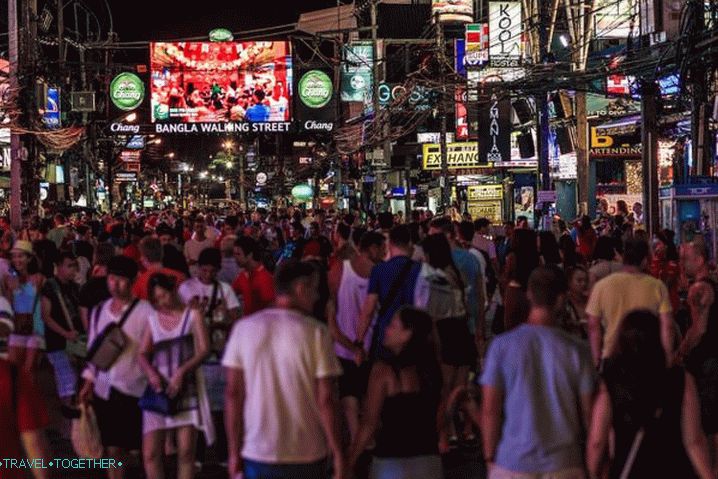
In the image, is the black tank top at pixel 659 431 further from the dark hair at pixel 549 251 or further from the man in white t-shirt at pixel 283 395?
the dark hair at pixel 549 251

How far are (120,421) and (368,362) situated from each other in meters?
2.21

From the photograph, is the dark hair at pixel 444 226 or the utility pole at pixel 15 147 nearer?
the dark hair at pixel 444 226

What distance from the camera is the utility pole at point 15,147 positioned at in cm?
2372

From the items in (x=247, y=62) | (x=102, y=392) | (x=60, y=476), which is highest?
(x=247, y=62)

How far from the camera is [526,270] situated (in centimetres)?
954

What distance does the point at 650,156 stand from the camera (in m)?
17.4

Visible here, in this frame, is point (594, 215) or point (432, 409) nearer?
point (432, 409)

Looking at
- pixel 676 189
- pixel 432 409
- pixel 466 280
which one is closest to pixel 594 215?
pixel 676 189

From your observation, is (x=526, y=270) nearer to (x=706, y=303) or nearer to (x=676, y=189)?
(x=706, y=303)

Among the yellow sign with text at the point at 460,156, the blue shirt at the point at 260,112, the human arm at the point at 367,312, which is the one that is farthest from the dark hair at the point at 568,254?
the blue shirt at the point at 260,112

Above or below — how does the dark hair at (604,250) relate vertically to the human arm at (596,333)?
above

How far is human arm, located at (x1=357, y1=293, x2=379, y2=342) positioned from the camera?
26.3 feet

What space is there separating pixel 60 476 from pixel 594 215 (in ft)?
89.0

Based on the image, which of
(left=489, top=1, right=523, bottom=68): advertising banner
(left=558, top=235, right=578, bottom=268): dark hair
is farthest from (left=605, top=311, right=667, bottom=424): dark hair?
(left=489, top=1, right=523, bottom=68): advertising banner
